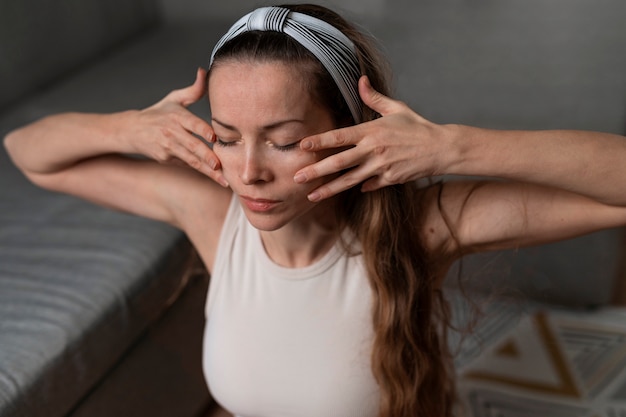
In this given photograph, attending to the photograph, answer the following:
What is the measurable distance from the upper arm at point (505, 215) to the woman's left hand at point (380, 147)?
0.50 ft

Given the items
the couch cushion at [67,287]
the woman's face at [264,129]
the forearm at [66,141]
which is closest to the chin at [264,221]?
the woman's face at [264,129]

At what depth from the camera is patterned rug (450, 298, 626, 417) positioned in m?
2.00

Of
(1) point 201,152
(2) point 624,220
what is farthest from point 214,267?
(2) point 624,220

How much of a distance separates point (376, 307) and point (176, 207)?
0.40 m

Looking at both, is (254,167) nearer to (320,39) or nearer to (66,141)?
(320,39)

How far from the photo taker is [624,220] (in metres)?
1.15

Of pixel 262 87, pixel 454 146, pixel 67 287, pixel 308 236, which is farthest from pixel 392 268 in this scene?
pixel 67 287

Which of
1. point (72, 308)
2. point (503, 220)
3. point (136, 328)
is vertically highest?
point (503, 220)

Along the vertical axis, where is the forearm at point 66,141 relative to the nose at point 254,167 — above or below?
below

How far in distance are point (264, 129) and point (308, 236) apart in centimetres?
26

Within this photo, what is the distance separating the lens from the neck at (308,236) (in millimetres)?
1259

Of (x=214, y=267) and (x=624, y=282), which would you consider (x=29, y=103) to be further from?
(x=624, y=282)

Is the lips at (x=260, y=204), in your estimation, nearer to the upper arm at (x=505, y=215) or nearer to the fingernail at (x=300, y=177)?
the fingernail at (x=300, y=177)

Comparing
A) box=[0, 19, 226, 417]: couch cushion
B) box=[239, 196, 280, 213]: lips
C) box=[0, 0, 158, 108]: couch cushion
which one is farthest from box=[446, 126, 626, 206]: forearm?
box=[0, 0, 158, 108]: couch cushion
